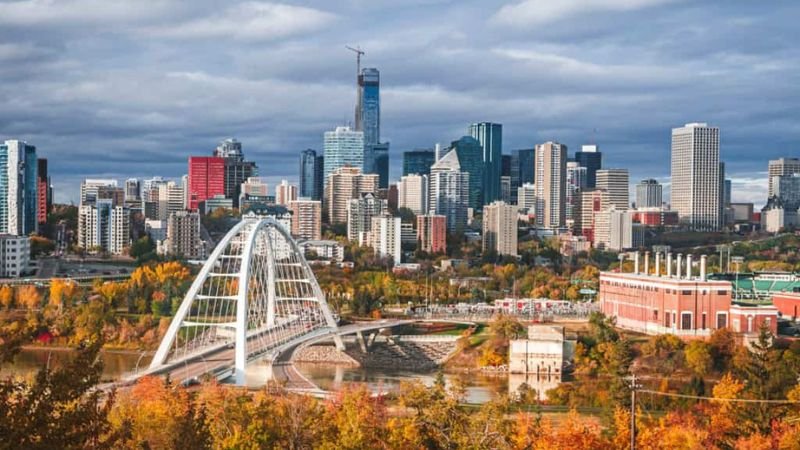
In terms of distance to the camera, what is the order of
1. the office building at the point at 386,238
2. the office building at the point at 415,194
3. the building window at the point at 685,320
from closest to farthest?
the building window at the point at 685,320, the office building at the point at 386,238, the office building at the point at 415,194

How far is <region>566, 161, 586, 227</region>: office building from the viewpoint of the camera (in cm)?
15788

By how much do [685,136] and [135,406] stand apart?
137 meters

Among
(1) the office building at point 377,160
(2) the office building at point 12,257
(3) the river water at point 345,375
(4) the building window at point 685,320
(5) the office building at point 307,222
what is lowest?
(3) the river water at point 345,375

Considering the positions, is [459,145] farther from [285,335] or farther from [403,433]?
[403,433]

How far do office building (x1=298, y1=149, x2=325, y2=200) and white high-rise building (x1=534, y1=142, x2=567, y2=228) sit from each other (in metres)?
34.0

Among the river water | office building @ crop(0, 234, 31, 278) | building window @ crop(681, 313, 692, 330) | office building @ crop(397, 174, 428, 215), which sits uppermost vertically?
office building @ crop(397, 174, 428, 215)

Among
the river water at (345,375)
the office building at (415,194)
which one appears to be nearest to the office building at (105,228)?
the river water at (345,375)

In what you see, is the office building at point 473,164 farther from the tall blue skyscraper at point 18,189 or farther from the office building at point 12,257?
the office building at point 12,257

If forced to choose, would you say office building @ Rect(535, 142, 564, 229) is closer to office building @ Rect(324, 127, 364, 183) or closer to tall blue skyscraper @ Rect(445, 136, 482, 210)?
tall blue skyscraper @ Rect(445, 136, 482, 210)

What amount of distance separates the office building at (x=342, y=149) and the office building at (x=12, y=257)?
97829 millimetres

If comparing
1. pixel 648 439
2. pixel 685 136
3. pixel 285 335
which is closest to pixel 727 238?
pixel 685 136

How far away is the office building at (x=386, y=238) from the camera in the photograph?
102812mm

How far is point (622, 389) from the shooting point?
108 ft

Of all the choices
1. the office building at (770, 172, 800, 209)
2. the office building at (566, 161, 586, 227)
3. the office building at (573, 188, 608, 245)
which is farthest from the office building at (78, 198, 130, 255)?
the office building at (770, 172, 800, 209)
